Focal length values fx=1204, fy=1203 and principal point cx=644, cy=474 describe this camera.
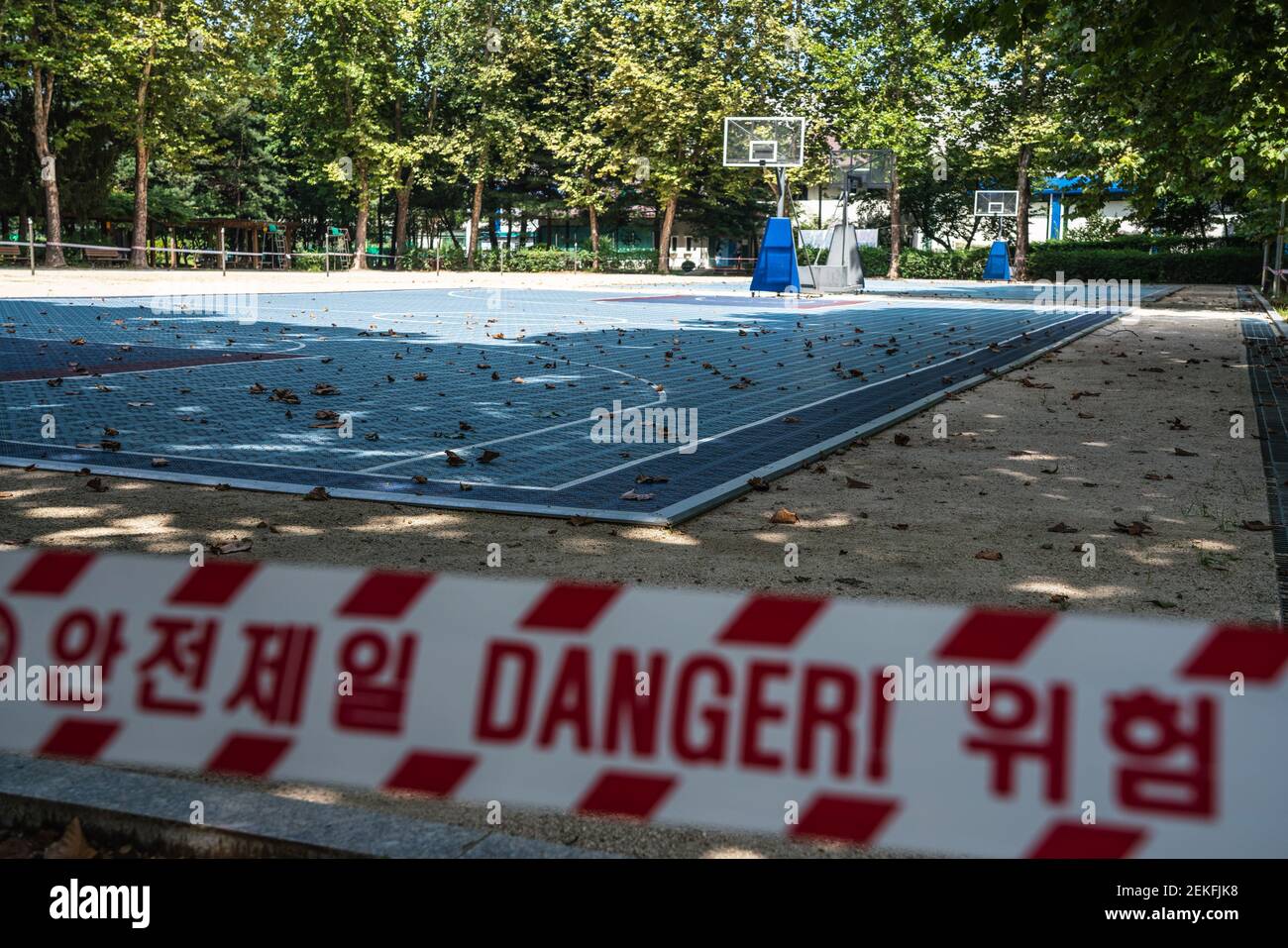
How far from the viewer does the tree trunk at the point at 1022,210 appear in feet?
190

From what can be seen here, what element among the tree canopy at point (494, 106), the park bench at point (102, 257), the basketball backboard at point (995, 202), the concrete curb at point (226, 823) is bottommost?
the concrete curb at point (226, 823)

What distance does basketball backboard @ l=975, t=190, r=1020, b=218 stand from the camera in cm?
6788

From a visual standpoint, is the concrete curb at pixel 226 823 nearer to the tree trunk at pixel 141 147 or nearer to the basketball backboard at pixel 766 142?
the basketball backboard at pixel 766 142

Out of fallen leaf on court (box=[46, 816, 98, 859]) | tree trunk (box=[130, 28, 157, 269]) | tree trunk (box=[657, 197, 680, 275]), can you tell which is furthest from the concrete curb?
tree trunk (box=[657, 197, 680, 275])

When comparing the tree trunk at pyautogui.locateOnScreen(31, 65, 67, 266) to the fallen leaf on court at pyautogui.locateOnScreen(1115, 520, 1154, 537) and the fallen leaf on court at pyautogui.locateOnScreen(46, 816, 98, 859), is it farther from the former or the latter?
the fallen leaf on court at pyautogui.locateOnScreen(46, 816, 98, 859)

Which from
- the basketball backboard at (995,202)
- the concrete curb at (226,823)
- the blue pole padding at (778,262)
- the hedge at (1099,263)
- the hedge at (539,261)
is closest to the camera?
the concrete curb at (226,823)

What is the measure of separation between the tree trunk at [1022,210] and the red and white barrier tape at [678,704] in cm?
5821

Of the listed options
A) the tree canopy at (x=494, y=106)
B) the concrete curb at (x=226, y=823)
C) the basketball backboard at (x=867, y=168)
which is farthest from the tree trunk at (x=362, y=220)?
the concrete curb at (x=226, y=823)

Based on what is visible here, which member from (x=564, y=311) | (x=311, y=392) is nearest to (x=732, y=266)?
(x=564, y=311)

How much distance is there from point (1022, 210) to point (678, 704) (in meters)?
60.3

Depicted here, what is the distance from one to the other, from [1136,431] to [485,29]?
61464 millimetres

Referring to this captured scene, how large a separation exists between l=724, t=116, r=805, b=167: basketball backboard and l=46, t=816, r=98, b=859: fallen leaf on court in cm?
4020

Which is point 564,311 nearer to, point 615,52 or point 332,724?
point 332,724

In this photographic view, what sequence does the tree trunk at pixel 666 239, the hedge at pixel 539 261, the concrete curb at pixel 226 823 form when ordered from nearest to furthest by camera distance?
the concrete curb at pixel 226 823, the tree trunk at pixel 666 239, the hedge at pixel 539 261
